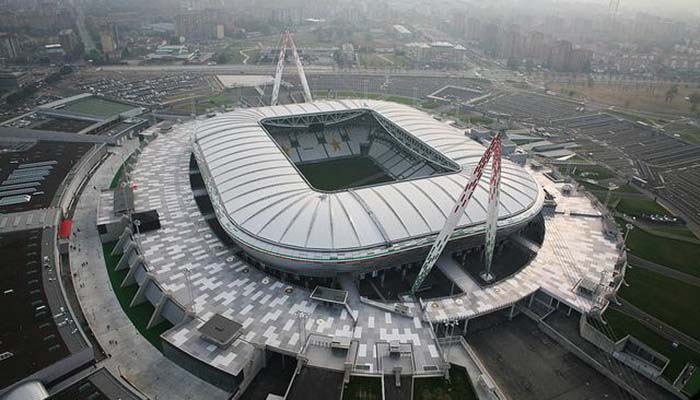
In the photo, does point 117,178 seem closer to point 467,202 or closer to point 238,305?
point 238,305

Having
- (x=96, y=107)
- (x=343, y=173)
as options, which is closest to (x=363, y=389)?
(x=343, y=173)

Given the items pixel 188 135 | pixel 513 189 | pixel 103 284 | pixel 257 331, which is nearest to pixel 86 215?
pixel 103 284

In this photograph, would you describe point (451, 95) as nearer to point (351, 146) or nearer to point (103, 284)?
point (351, 146)

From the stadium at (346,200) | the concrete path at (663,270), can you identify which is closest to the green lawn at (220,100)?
the stadium at (346,200)

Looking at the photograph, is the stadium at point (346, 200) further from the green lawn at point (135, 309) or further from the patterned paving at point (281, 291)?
the green lawn at point (135, 309)

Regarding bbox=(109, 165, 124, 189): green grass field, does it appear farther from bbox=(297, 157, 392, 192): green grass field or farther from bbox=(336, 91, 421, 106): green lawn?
bbox=(336, 91, 421, 106): green lawn
